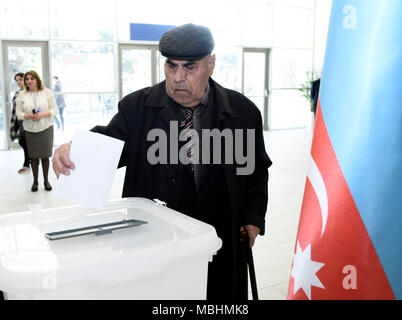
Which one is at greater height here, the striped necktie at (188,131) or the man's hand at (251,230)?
the striped necktie at (188,131)

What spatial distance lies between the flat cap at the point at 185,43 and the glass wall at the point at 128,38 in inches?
349

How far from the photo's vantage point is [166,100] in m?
1.87

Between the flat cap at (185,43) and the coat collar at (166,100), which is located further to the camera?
the coat collar at (166,100)

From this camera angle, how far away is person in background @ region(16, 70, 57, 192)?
6078 mm

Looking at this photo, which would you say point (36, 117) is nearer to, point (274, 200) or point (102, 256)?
point (274, 200)

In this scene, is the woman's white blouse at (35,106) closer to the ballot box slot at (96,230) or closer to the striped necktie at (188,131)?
the striped necktie at (188,131)

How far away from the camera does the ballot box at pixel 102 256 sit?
92cm

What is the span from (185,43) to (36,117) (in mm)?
4870

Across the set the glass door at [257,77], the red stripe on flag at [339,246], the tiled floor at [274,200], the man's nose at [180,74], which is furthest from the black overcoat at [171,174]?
the glass door at [257,77]

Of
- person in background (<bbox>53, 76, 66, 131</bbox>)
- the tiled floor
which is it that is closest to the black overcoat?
the tiled floor

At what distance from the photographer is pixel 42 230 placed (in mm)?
1190

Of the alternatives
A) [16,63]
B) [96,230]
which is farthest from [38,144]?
[96,230]
